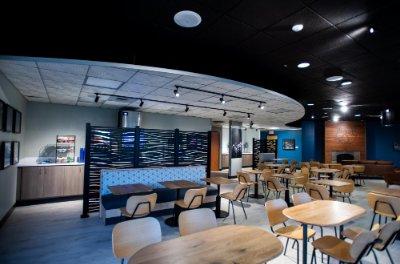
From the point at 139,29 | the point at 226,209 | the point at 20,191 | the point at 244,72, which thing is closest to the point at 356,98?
the point at 244,72

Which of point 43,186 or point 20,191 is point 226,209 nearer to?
point 43,186

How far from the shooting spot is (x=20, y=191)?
6.00 metres

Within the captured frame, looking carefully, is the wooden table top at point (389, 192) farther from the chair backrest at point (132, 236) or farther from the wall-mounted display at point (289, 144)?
the wall-mounted display at point (289, 144)

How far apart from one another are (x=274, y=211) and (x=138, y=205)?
2.20 meters

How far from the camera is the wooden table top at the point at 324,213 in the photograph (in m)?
2.64

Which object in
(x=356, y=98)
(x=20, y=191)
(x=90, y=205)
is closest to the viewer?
(x=90, y=205)

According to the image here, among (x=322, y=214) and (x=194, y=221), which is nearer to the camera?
(x=194, y=221)

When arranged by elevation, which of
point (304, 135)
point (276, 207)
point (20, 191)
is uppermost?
point (304, 135)

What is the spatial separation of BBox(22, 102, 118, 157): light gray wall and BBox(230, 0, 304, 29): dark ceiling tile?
6.51 meters

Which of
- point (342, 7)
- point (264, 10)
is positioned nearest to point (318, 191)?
point (342, 7)

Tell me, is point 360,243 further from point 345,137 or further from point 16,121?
point 345,137

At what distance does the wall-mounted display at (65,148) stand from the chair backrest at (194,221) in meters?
6.18

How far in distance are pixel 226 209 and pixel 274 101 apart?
3.22m

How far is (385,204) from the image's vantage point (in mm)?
4023
